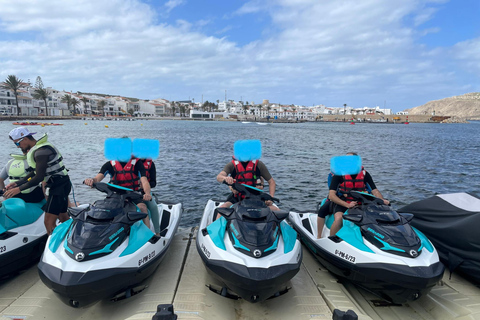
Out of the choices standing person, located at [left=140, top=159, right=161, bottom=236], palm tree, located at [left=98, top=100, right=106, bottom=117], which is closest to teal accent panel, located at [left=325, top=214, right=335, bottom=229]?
standing person, located at [left=140, top=159, right=161, bottom=236]

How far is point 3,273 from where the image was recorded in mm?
3850

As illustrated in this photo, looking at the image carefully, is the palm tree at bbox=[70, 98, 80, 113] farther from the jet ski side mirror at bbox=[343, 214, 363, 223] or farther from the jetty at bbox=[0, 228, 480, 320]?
the jet ski side mirror at bbox=[343, 214, 363, 223]

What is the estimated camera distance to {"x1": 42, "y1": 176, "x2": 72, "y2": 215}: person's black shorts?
4.67m

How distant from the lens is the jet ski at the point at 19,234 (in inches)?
152

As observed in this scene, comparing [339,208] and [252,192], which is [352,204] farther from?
[252,192]

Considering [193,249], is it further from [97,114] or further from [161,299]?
[97,114]

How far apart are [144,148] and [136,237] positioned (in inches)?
77.2

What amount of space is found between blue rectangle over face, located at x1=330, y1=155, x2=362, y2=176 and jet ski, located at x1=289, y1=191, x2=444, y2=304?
1.63 feet

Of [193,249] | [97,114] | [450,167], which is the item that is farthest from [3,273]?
[97,114]

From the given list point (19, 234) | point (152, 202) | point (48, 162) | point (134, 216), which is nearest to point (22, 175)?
point (48, 162)

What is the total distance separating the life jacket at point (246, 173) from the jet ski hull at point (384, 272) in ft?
5.20

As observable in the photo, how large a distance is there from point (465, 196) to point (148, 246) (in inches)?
212

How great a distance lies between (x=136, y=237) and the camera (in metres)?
3.73

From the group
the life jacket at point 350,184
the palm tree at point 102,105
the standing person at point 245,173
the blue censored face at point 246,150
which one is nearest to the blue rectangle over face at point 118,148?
the standing person at point 245,173
